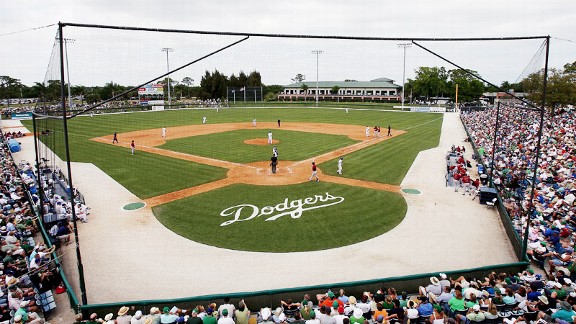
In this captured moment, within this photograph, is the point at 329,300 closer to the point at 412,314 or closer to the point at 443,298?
the point at 412,314

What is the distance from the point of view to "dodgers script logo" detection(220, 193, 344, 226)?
1773 centimetres

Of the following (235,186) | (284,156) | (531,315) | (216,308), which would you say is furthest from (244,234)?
(284,156)

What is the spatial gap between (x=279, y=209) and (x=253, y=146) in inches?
704

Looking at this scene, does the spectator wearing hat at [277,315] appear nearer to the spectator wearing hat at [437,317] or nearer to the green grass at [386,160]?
the spectator wearing hat at [437,317]

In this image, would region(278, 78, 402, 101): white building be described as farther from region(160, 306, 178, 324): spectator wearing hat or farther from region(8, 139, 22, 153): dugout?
region(160, 306, 178, 324): spectator wearing hat

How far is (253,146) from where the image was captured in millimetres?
35906

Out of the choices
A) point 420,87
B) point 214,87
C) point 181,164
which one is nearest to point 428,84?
point 420,87

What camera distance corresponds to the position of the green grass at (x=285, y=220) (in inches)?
594

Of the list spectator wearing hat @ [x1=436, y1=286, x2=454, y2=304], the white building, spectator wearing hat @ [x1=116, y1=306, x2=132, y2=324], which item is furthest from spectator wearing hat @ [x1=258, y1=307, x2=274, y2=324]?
the white building

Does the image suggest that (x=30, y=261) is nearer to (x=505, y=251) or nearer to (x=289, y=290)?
(x=289, y=290)

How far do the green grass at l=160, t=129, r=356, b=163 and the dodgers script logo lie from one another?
33.8ft

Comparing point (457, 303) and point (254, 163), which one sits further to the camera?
point (254, 163)

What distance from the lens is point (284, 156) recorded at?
31203 mm

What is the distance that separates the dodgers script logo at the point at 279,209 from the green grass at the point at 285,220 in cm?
32
